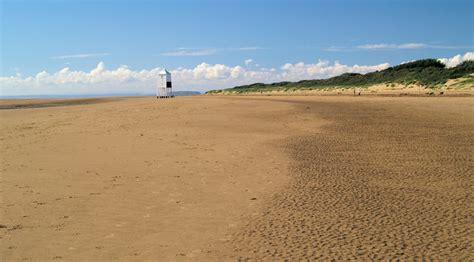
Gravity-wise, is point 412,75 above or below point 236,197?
above

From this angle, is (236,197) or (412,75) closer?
(236,197)

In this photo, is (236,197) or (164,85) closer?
(236,197)

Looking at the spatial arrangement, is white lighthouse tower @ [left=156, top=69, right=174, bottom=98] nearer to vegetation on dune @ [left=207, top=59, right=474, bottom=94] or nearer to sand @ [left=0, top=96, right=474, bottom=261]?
vegetation on dune @ [left=207, top=59, right=474, bottom=94]

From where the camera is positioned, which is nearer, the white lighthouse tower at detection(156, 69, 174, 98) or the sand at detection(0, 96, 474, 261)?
the sand at detection(0, 96, 474, 261)

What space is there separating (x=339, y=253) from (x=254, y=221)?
5.09 feet

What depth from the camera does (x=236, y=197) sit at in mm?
7801

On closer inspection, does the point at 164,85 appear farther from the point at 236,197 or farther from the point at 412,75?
the point at 236,197

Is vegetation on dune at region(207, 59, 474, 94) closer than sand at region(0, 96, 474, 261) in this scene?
No

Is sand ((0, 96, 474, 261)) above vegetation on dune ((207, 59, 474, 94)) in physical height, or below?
below

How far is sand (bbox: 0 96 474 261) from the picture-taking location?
5.57 metres

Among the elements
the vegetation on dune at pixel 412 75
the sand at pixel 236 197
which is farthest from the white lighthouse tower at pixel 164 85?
the sand at pixel 236 197

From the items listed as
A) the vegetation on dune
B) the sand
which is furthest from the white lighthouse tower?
the sand

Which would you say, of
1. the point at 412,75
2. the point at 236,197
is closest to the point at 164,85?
the point at 412,75

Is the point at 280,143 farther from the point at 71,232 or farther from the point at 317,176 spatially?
the point at 71,232
